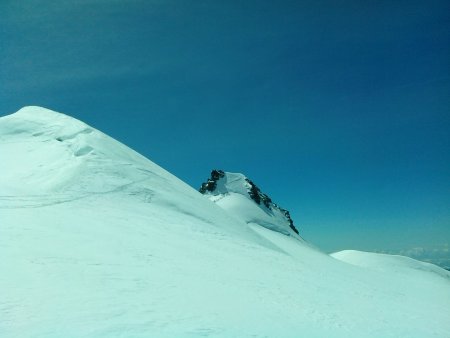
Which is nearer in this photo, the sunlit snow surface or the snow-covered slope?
the sunlit snow surface

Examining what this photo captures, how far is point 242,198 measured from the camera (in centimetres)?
8938

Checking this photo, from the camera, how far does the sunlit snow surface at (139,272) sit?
10359 millimetres

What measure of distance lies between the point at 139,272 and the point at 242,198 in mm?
75309

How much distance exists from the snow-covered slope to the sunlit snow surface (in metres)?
41.9

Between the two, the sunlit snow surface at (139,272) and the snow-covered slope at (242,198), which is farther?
the snow-covered slope at (242,198)

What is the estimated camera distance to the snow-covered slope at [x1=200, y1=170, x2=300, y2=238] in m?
75.8

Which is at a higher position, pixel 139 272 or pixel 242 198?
pixel 242 198

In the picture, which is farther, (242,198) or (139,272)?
(242,198)

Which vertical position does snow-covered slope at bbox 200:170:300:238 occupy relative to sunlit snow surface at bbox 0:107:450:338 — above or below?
above

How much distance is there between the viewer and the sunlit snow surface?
10359 mm

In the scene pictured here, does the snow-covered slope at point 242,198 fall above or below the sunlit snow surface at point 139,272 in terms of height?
above

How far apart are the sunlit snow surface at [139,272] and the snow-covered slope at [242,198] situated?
41.9 meters

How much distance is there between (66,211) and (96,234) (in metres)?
4.50

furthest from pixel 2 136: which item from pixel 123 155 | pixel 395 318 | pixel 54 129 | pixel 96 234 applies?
pixel 395 318
